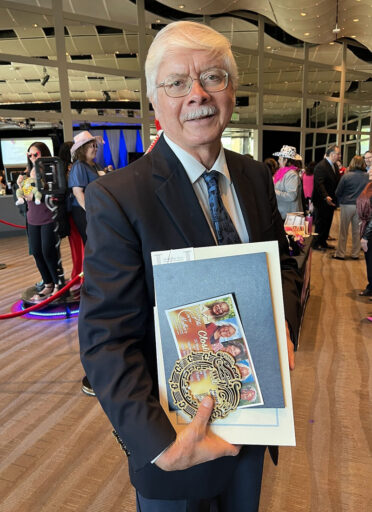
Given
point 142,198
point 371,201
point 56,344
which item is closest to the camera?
point 142,198

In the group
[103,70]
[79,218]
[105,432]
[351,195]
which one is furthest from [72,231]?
[103,70]

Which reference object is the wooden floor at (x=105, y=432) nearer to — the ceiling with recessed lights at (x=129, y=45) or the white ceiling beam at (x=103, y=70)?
the ceiling with recessed lights at (x=129, y=45)

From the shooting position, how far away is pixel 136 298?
0.79 metres

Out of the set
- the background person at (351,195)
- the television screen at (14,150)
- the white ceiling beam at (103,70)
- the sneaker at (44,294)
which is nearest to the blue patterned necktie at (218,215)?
the sneaker at (44,294)

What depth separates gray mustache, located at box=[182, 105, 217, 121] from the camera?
2.75ft

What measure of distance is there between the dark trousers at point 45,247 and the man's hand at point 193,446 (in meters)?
3.70

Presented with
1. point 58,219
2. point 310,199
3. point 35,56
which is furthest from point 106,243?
point 35,56

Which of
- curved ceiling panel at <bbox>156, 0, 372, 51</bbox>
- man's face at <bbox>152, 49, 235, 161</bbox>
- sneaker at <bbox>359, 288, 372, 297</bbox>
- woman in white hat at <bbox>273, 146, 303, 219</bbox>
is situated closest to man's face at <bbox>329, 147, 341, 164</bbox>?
woman in white hat at <bbox>273, 146, 303, 219</bbox>

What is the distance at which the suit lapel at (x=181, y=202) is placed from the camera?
0.84m

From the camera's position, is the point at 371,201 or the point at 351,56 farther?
the point at 351,56

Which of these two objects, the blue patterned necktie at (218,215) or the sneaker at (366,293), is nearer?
the blue patterned necktie at (218,215)

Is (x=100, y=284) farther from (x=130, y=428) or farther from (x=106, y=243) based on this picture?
(x=130, y=428)

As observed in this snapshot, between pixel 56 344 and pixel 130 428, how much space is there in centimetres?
295

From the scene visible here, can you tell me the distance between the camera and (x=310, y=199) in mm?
6934
